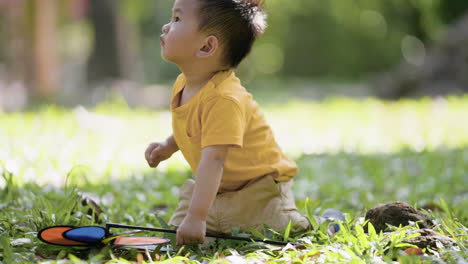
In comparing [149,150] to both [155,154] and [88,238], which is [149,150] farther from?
[88,238]

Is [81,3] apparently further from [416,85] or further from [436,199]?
[436,199]

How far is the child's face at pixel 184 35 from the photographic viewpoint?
2.27m

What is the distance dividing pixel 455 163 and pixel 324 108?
3.45 metres

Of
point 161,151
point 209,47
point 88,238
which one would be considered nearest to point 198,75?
point 209,47

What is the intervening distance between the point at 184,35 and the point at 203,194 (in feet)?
1.94

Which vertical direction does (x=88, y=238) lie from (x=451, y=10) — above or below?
below

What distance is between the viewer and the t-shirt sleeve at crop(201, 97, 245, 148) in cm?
216

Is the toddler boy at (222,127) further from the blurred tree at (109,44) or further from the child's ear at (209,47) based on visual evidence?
the blurred tree at (109,44)

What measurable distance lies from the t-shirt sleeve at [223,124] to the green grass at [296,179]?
377 millimetres

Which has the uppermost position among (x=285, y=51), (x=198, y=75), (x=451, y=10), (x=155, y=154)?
(x=285, y=51)

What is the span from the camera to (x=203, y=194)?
6.95ft

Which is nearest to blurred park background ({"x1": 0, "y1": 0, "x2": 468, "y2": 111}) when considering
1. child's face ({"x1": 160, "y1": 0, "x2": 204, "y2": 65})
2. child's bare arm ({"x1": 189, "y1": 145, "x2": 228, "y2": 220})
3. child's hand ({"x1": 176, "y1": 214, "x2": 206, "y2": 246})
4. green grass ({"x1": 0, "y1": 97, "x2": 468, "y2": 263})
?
green grass ({"x1": 0, "y1": 97, "x2": 468, "y2": 263})

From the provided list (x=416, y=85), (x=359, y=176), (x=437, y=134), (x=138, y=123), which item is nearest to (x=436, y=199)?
(x=359, y=176)

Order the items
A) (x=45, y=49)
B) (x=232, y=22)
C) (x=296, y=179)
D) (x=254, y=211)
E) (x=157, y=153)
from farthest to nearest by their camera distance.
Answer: (x=45, y=49) → (x=296, y=179) → (x=157, y=153) → (x=254, y=211) → (x=232, y=22)
